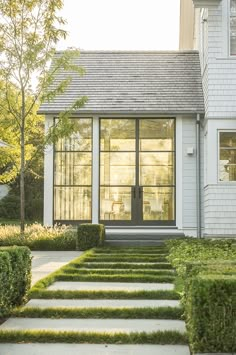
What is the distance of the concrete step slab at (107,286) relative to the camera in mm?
6707

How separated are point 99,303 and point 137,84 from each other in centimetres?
1055

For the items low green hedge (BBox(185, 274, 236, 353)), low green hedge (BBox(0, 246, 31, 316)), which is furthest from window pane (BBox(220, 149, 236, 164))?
low green hedge (BBox(185, 274, 236, 353))

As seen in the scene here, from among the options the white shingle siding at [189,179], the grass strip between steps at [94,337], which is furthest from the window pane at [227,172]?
the grass strip between steps at [94,337]

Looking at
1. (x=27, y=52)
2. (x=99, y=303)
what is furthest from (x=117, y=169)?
(x=99, y=303)

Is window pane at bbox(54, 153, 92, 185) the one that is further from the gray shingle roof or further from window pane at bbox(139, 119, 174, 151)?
window pane at bbox(139, 119, 174, 151)

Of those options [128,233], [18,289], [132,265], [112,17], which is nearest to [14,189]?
[112,17]

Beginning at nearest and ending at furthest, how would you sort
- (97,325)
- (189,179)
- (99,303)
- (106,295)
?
1. (97,325)
2. (99,303)
3. (106,295)
4. (189,179)

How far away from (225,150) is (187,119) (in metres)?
1.89

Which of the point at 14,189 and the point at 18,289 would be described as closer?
the point at 18,289

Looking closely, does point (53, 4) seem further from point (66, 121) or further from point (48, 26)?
point (66, 121)

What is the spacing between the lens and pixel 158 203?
15.1m

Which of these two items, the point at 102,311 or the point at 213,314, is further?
the point at 102,311

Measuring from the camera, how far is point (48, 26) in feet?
43.8

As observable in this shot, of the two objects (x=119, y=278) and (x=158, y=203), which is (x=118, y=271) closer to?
(x=119, y=278)
